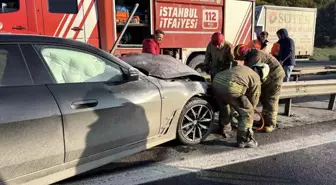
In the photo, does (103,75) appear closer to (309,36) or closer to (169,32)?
(169,32)

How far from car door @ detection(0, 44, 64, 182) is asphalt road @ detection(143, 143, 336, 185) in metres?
1.08

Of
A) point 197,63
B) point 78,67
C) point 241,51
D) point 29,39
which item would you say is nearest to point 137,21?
point 197,63

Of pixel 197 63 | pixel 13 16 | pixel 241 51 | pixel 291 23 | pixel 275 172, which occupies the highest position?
pixel 13 16

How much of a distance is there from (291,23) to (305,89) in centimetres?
1255

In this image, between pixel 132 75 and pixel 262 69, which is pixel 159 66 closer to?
pixel 132 75

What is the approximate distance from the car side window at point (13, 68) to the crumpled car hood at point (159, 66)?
4.95 feet

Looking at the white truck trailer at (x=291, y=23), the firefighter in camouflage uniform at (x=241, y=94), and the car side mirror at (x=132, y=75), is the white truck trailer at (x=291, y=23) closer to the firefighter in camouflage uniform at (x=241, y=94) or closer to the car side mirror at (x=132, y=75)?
the firefighter in camouflage uniform at (x=241, y=94)

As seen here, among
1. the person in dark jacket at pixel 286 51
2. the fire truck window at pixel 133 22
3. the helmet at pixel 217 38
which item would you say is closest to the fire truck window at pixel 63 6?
the fire truck window at pixel 133 22

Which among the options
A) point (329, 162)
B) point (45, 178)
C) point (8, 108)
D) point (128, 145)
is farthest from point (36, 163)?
point (329, 162)

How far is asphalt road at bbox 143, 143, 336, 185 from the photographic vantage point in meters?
3.25

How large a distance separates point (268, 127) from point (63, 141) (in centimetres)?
318

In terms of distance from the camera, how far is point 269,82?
4.82 metres

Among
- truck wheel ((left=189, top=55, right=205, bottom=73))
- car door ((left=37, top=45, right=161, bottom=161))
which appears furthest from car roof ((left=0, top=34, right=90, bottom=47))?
truck wheel ((left=189, top=55, right=205, bottom=73))

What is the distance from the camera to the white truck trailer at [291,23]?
15.5 m
